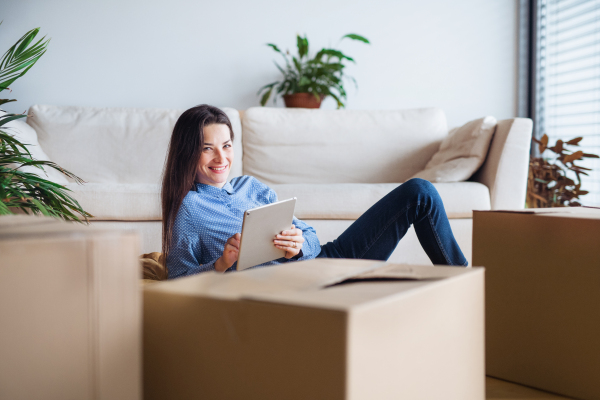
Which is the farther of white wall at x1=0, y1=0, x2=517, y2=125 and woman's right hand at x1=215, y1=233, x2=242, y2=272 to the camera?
white wall at x1=0, y1=0, x2=517, y2=125

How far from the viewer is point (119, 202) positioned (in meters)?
1.92

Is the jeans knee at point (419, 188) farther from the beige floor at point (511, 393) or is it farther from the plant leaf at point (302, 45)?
the plant leaf at point (302, 45)

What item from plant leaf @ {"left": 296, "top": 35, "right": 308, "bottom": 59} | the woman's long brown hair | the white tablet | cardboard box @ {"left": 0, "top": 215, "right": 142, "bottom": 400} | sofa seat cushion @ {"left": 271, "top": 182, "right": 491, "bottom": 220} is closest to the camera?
cardboard box @ {"left": 0, "top": 215, "right": 142, "bottom": 400}

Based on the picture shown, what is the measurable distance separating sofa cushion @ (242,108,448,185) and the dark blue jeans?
1.17 meters

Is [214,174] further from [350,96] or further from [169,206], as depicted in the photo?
[350,96]

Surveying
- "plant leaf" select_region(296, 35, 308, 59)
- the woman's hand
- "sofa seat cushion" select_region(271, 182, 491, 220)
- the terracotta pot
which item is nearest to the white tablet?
the woman's hand

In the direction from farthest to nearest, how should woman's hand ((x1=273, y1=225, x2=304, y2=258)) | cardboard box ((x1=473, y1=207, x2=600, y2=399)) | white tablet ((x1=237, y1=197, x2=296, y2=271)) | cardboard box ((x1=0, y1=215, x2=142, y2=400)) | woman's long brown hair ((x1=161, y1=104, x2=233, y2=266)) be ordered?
woman's long brown hair ((x1=161, y1=104, x2=233, y2=266)) < woman's hand ((x1=273, y1=225, x2=304, y2=258)) < white tablet ((x1=237, y1=197, x2=296, y2=271)) < cardboard box ((x1=473, y1=207, x2=600, y2=399)) < cardboard box ((x1=0, y1=215, x2=142, y2=400))

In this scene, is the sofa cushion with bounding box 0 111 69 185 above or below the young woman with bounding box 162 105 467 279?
above

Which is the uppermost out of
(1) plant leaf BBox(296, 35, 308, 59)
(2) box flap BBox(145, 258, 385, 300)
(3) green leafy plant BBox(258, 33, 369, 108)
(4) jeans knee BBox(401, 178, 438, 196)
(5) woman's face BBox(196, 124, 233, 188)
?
(1) plant leaf BBox(296, 35, 308, 59)

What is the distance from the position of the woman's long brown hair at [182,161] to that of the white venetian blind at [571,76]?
7.32ft

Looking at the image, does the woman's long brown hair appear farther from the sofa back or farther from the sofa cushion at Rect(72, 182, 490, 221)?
the sofa back

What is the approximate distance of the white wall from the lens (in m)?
2.81

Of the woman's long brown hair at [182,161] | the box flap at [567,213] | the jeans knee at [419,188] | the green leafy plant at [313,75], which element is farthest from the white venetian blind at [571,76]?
the woman's long brown hair at [182,161]

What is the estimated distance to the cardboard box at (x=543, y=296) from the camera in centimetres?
83
